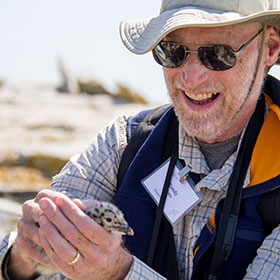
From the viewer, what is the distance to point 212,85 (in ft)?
14.5

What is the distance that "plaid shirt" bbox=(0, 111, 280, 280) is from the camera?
440 centimetres

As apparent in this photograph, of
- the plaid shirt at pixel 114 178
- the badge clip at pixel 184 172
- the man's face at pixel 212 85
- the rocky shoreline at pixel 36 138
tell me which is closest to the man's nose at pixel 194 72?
the man's face at pixel 212 85

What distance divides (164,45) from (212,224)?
1.44 meters

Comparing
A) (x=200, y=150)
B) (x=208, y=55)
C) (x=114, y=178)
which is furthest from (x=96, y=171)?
(x=208, y=55)

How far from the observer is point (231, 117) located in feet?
15.0

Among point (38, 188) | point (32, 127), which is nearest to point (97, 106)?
point (32, 127)

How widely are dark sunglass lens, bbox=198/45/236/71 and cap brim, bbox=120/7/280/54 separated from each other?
0.72 ft

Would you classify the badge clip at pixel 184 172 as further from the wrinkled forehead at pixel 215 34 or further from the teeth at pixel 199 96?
the wrinkled forehead at pixel 215 34

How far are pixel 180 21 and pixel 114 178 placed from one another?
1.36m

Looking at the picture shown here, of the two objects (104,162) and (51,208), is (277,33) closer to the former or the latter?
(104,162)

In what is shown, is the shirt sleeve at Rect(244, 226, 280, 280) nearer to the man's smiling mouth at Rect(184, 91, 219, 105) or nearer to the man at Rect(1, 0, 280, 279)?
the man at Rect(1, 0, 280, 279)

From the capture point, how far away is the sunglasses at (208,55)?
433 cm

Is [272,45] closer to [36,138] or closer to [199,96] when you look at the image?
[199,96]

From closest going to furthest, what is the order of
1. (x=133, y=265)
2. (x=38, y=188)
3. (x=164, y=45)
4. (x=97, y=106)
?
(x=133, y=265) → (x=164, y=45) → (x=38, y=188) → (x=97, y=106)
